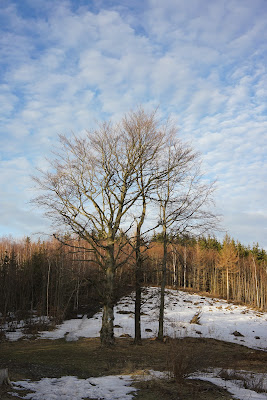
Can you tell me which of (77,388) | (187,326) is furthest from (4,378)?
(187,326)

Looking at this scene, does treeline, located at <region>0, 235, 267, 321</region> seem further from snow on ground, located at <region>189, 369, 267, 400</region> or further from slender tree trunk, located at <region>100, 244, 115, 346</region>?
snow on ground, located at <region>189, 369, 267, 400</region>

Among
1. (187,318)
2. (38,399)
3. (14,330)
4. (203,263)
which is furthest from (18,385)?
(203,263)

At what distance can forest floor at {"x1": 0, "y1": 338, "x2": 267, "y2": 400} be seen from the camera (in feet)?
21.9

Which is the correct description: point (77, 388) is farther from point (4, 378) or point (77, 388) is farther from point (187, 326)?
point (187, 326)

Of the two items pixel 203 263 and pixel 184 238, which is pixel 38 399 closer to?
pixel 184 238

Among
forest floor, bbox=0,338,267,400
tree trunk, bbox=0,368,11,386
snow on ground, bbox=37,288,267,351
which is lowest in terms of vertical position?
snow on ground, bbox=37,288,267,351

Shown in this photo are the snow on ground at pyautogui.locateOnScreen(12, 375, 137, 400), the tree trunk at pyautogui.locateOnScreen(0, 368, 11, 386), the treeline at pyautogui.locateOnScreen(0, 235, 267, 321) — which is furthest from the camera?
the treeline at pyautogui.locateOnScreen(0, 235, 267, 321)

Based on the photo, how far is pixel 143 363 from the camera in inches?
435

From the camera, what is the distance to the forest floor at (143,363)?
6.68 meters

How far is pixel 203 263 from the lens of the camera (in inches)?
2249

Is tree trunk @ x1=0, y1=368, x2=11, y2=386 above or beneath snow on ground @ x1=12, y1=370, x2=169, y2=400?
above

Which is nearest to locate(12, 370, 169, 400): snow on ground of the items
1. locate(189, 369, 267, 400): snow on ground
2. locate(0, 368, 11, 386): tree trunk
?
locate(0, 368, 11, 386): tree trunk

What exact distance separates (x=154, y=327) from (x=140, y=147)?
40.8 ft

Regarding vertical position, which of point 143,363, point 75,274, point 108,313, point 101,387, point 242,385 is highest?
point 75,274
